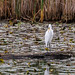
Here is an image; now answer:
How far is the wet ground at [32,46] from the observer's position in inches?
246

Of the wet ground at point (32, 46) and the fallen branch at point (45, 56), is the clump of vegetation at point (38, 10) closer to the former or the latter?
the wet ground at point (32, 46)

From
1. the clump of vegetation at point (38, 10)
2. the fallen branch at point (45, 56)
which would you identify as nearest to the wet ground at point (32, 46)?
the fallen branch at point (45, 56)

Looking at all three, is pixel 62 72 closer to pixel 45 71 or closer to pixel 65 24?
pixel 45 71

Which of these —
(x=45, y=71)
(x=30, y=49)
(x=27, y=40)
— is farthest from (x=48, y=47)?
(x=45, y=71)

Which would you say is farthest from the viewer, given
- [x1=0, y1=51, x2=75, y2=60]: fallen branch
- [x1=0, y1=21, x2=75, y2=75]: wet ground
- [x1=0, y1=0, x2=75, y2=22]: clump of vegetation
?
[x1=0, y1=0, x2=75, y2=22]: clump of vegetation

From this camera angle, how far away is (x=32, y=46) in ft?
29.1

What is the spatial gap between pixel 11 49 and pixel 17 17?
233 inches

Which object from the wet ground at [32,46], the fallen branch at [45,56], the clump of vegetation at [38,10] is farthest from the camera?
the clump of vegetation at [38,10]

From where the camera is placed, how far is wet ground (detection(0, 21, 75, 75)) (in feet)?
20.5

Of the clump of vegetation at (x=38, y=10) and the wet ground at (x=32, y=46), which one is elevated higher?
the clump of vegetation at (x=38, y=10)

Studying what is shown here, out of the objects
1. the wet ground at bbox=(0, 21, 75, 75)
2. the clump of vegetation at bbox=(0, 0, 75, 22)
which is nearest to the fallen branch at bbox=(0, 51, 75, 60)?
the wet ground at bbox=(0, 21, 75, 75)

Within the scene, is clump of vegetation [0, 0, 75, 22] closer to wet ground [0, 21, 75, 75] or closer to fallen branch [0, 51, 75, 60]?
wet ground [0, 21, 75, 75]

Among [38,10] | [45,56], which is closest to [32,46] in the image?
[45,56]

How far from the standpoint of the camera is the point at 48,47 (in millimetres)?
8680
